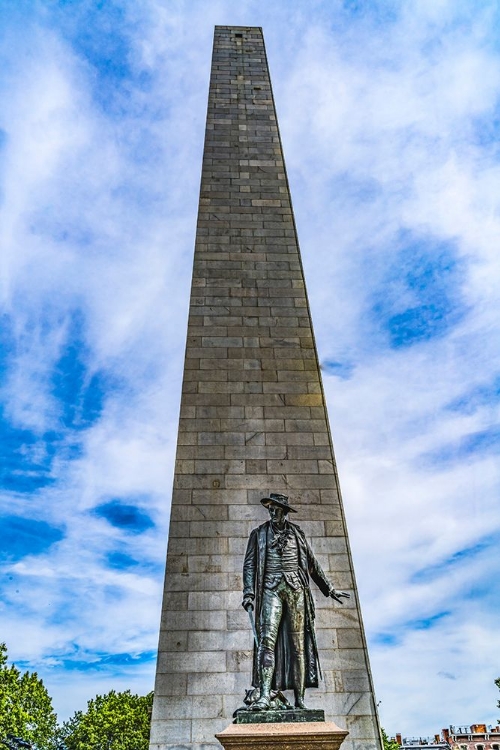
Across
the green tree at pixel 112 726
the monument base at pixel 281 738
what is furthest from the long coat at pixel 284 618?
the green tree at pixel 112 726

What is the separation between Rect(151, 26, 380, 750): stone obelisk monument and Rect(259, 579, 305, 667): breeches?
9.13 feet

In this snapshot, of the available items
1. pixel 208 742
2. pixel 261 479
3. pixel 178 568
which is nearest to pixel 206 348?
pixel 261 479

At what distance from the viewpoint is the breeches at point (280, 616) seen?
6.49 metres

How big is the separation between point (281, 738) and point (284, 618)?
4.34 feet

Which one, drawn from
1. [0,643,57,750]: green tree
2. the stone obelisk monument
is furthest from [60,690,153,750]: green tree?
the stone obelisk monument

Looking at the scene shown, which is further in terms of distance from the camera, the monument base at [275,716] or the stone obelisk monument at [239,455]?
A: the stone obelisk monument at [239,455]

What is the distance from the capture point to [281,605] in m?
6.73

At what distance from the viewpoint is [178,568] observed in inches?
385

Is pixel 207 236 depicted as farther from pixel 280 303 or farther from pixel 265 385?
pixel 265 385

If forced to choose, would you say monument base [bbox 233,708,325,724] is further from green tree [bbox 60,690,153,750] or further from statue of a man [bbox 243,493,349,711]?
green tree [bbox 60,690,153,750]

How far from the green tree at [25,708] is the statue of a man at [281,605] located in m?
25.6

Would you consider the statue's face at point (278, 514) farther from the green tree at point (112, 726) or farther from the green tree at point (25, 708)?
the green tree at point (112, 726)

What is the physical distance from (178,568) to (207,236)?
8.27 metres

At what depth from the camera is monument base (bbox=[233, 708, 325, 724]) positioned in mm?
5906
